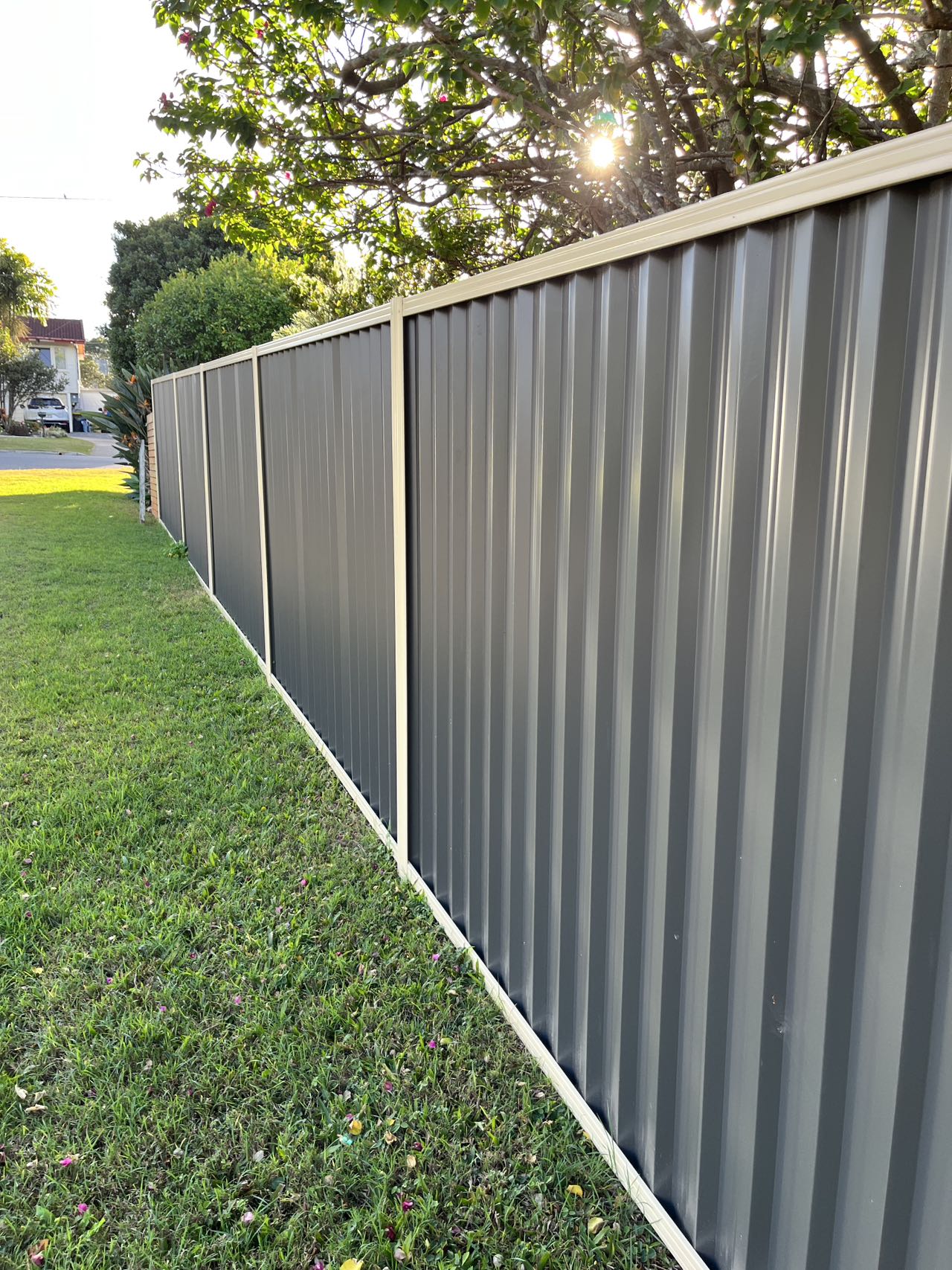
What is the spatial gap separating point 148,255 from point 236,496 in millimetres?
27130

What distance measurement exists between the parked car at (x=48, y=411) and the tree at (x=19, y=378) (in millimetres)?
3703

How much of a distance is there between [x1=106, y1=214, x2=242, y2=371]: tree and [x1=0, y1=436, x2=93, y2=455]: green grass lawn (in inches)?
405

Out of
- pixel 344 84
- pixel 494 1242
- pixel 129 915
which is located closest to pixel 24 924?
pixel 129 915

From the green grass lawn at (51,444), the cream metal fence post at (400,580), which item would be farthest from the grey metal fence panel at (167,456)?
the green grass lawn at (51,444)

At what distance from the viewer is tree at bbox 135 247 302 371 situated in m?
16.7

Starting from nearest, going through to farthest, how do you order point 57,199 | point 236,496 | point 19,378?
point 236,496 < point 57,199 < point 19,378

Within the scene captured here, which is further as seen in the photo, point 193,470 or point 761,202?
point 193,470

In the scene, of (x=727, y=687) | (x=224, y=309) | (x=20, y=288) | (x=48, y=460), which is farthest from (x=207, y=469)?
(x=20, y=288)

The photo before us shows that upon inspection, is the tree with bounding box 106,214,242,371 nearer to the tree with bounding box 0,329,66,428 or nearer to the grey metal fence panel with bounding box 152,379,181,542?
the grey metal fence panel with bounding box 152,379,181,542

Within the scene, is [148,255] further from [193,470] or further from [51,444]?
[193,470]

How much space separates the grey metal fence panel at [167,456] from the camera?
11977mm

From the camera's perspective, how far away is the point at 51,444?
43.4 metres

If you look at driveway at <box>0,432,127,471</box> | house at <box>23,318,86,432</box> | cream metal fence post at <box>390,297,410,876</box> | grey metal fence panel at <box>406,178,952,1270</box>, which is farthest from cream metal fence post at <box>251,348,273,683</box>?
house at <box>23,318,86,432</box>

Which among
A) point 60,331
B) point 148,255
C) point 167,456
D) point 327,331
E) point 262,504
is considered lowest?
point 262,504
